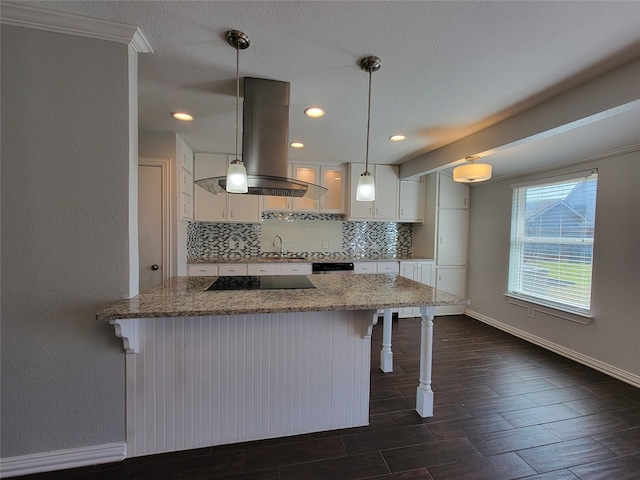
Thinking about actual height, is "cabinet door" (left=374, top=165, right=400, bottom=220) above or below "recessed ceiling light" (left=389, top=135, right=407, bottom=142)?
below

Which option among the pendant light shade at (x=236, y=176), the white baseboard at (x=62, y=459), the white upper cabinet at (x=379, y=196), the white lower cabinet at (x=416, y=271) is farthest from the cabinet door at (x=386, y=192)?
the white baseboard at (x=62, y=459)

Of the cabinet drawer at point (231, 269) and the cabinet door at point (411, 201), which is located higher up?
the cabinet door at point (411, 201)

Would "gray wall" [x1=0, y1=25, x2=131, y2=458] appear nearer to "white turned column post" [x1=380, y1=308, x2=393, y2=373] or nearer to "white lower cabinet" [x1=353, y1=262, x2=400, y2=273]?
"white turned column post" [x1=380, y1=308, x2=393, y2=373]

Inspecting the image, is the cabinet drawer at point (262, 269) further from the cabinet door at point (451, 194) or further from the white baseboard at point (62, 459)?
the cabinet door at point (451, 194)

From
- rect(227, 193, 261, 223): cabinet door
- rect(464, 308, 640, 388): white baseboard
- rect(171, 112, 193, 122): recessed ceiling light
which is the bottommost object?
rect(464, 308, 640, 388): white baseboard

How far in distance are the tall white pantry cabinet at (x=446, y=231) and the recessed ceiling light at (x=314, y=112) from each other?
2.52 m

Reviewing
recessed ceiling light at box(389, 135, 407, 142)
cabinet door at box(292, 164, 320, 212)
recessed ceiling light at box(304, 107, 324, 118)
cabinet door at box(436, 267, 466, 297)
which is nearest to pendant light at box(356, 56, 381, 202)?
recessed ceiling light at box(304, 107, 324, 118)

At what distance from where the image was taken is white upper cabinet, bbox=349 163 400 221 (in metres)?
4.06

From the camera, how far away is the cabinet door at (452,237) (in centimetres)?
421

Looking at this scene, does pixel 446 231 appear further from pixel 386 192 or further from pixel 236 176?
pixel 236 176

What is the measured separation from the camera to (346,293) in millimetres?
1756

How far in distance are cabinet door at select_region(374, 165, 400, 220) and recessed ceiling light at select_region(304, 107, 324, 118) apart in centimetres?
196

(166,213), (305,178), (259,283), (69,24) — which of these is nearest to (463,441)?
(259,283)

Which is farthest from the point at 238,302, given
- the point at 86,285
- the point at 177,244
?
the point at 177,244
